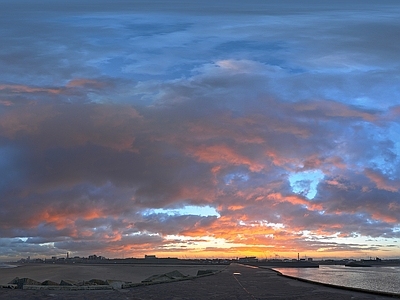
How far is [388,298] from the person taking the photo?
2784cm

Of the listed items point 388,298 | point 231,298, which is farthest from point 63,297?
point 388,298

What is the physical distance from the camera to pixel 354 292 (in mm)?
32906

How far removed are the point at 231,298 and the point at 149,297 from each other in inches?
206

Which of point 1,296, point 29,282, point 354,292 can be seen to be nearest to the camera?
point 1,296

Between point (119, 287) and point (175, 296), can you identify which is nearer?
point (175, 296)

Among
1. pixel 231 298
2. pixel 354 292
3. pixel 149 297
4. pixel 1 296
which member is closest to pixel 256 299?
pixel 231 298

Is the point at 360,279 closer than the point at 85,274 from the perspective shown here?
Yes

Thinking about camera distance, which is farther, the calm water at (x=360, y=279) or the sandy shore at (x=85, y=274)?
the sandy shore at (x=85, y=274)

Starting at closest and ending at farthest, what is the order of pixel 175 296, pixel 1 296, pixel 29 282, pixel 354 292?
pixel 1 296 < pixel 175 296 < pixel 354 292 < pixel 29 282

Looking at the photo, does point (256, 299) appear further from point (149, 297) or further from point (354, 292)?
point (354, 292)

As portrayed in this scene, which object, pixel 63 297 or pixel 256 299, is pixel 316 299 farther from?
pixel 63 297

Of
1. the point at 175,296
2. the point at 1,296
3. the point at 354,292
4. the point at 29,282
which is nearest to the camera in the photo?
the point at 1,296

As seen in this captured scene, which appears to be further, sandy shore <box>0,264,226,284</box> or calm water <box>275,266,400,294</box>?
sandy shore <box>0,264,226,284</box>

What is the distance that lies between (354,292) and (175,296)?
13484 millimetres
